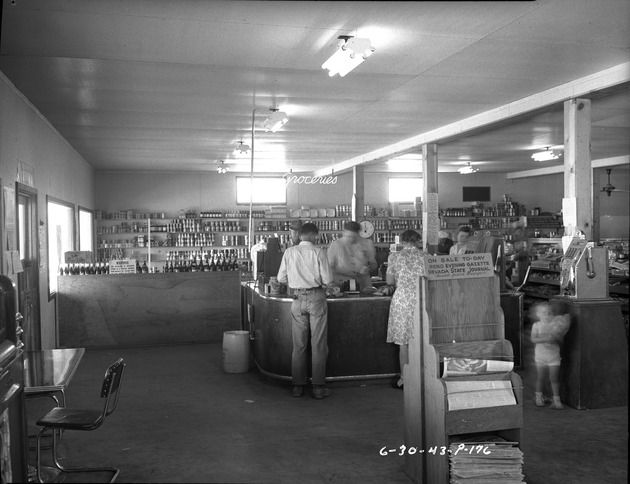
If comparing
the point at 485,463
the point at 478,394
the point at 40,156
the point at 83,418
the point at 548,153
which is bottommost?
the point at 485,463

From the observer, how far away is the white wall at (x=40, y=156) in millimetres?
5656

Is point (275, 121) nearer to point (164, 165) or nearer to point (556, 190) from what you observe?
point (164, 165)

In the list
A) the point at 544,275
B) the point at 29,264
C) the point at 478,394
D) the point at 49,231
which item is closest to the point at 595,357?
the point at 478,394

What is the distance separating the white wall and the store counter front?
2.78 meters

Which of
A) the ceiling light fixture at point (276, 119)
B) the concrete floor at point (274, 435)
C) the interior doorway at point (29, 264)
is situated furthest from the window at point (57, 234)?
the ceiling light fixture at point (276, 119)

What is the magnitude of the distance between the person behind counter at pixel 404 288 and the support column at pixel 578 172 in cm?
157

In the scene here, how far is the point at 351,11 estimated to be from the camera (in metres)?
4.12

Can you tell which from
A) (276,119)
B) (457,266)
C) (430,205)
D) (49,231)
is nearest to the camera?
(457,266)

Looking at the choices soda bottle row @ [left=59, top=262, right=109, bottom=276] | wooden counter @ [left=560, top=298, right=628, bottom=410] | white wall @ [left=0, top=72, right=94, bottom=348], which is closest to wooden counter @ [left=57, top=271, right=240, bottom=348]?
soda bottle row @ [left=59, top=262, right=109, bottom=276]

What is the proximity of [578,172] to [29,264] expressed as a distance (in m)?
5.92

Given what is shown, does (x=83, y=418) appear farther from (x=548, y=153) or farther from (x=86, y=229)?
(x=548, y=153)

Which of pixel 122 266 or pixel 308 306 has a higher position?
pixel 122 266

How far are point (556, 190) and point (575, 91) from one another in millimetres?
10353

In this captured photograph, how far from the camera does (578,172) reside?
6121 mm
